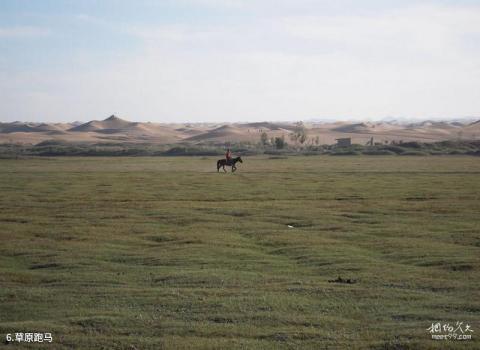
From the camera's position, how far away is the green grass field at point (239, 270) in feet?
35.6

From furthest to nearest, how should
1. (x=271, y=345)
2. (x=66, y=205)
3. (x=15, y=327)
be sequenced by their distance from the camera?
(x=66, y=205)
(x=15, y=327)
(x=271, y=345)

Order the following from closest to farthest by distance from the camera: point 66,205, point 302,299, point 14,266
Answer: point 302,299, point 14,266, point 66,205

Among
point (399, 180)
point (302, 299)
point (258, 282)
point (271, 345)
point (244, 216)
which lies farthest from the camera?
point (399, 180)

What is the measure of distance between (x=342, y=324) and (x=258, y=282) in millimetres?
3678

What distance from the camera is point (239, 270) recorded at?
16234mm

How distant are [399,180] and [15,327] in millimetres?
37597

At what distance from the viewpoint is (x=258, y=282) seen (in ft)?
48.1

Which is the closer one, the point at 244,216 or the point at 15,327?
the point at 15,327

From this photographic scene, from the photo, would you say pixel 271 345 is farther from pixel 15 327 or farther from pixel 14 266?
pixel 14 266

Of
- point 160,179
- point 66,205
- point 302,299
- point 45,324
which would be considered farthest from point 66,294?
point 160,179

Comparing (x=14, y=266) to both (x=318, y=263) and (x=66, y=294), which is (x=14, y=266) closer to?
(x=66, y=294)

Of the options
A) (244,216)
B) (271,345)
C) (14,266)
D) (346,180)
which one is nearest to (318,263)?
(271,345)

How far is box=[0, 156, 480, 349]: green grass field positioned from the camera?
→ 10859 mm

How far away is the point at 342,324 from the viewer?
36.9 ft
